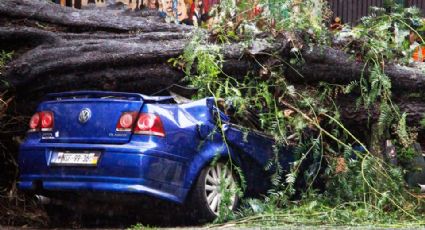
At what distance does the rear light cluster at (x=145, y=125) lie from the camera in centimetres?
Answer: 877

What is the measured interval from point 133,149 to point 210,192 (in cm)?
99

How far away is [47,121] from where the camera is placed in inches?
367

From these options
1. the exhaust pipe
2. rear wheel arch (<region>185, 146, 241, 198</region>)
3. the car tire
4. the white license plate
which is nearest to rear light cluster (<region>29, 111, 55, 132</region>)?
the white license plate

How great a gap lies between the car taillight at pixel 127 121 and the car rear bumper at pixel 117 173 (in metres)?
0.19

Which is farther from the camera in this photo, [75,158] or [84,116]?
[84,116]

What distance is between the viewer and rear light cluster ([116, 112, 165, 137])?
8.77m

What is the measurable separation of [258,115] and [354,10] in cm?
689

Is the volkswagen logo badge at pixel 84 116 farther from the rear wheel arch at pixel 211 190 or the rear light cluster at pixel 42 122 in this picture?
the rear wheel arch at pixel 211 190

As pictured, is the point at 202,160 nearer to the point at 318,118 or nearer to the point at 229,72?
the point at 229,72

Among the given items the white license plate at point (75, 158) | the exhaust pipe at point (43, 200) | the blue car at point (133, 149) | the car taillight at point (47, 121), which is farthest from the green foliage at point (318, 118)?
the exhaust pipe at point (43, 200)

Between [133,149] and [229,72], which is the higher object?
[229,72]

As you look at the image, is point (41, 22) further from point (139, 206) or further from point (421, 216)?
point (421, 216)

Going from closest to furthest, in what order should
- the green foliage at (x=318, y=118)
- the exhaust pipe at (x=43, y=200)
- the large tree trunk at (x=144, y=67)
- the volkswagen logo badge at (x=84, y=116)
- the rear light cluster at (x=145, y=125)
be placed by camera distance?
the rear light cluster at (x=145, y=125) → the volkswagen logo badge at (x=84, y=116) → the green foliage at (x=318, y=118) → the exhaust pipe at (x=43, y=200) → the large tree trunk at (x=144, y=67)

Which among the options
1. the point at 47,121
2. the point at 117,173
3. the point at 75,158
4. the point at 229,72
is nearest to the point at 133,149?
the point at 117,173
